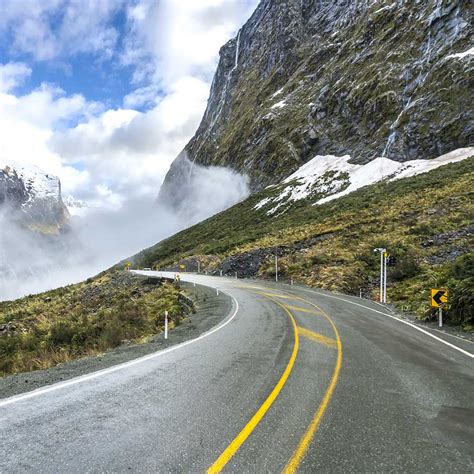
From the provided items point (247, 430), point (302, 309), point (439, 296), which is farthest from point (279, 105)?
point (247, 430)

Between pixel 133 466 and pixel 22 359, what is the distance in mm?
10696

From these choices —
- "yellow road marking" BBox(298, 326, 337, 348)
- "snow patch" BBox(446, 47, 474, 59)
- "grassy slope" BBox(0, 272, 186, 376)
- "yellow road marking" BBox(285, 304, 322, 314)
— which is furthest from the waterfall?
"yellow road marking" BBox(298, 326, 337, 348)

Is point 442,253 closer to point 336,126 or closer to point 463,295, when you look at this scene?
point 463,295

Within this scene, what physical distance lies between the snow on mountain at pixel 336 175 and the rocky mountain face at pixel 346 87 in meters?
2.48

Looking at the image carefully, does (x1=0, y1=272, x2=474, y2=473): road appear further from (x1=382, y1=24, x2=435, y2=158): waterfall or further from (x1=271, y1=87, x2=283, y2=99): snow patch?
(x1=271, y1=87, x2=283, y2=99): snow patch

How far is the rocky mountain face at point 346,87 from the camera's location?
2891 inches

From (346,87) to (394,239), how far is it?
6979 centimetres

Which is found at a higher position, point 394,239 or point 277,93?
point 277,93

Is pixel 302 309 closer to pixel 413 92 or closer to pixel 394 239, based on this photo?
pixel 394 239

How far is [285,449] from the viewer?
4465mm

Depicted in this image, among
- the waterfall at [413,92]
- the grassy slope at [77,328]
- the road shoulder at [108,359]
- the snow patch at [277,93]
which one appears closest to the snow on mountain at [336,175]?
the waterfall at [413,92]

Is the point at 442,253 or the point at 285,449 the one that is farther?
the point at 442,253

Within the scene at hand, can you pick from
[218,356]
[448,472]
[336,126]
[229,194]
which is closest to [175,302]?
[218,356]

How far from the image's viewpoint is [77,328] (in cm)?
1741
